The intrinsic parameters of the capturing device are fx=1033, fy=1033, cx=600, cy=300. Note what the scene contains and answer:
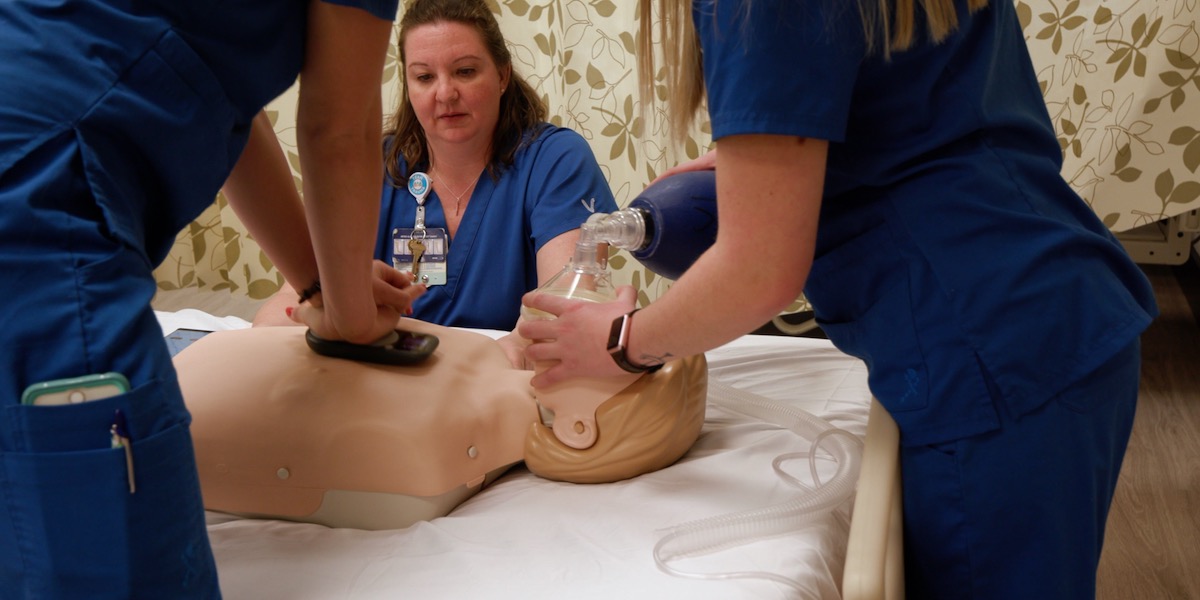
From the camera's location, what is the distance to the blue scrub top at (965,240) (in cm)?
104

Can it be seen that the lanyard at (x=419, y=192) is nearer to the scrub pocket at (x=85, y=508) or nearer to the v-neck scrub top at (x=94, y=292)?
the v-neck scrub top at (x=94, y=292)

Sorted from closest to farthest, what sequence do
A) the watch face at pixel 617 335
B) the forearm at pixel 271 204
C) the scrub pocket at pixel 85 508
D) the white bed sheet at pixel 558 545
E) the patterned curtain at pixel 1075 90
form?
the scrub pocket at pixel 85 508 < the white bed sheet at pixel 558 545 < the watch face at pixel 617 335 < the forearm at pixel 271 204 < the patterned curtain at pixel 1075 90

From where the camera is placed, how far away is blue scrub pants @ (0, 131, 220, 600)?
34.1 inches

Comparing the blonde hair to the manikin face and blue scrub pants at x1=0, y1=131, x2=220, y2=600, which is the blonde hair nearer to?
blue scrub pants at x1=0, y1=131, x2=220, y2=600

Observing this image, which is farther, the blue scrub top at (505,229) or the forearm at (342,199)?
the blue scrub top at (505,229)

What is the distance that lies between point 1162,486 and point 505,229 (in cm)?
175

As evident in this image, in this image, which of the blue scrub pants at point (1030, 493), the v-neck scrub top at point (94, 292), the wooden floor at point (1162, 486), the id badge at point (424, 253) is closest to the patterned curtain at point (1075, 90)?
the wooden floor at point (1162, 486)

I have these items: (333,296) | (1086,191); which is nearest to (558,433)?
(333,296)

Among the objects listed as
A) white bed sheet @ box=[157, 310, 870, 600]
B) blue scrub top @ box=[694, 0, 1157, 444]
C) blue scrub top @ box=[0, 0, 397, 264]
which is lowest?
white bed sheet @ box=[157, 310, 870, 600]

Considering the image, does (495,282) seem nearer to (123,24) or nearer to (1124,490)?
(123,24)

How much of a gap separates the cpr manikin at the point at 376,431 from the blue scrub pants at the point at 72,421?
1.37ft

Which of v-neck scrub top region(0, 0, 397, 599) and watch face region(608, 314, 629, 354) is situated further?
watch face region(608, 314, 629, 354)

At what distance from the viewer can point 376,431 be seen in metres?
1.34

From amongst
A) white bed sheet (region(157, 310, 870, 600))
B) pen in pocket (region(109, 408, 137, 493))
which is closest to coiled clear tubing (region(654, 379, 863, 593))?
white bed sheet (region(157, 310, 870, 600))
